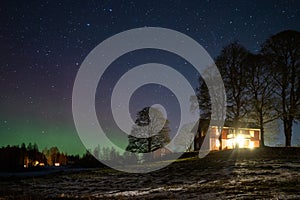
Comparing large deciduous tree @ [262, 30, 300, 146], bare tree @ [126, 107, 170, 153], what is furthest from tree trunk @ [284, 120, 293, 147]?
bare tree @ [126, 107, 170, 153]

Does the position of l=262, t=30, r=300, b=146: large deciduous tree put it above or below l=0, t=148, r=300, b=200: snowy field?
above

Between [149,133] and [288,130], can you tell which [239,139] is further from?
[149,133]

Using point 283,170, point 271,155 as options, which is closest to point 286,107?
point 271,155

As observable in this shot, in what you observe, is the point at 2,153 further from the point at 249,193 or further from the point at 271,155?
the point at 249,193

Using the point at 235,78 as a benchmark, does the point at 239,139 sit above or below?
below

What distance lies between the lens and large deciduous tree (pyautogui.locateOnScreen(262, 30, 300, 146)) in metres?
43.5

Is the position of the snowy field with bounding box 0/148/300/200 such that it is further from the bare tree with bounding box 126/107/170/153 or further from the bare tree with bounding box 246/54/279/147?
the bare tree with bounding box 126/107/170/153

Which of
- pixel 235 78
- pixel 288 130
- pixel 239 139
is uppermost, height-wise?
pixel 235 78

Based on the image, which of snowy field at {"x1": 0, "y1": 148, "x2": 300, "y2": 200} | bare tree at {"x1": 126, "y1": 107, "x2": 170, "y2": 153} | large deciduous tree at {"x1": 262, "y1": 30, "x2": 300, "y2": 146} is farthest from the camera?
bare tree at {"x1": 126, "y1": 107, "x2": 170, "y2": 153}

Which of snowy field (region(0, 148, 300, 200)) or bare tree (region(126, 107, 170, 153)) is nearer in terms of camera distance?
snowy field (region(0, 148, 300, 200))

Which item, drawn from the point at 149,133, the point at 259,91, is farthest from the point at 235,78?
the point at 149,133

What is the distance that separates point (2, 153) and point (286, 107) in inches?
4087

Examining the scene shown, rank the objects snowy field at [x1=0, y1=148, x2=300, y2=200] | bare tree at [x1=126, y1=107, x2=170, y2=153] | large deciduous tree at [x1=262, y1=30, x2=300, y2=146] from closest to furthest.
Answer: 1. snowy field at [x1=0, y1=148, x2=300, y2=200]
2. large deciduous tree at [x1=262, y1=30, x2=300, y2=146]
3. bare tree at [x1=126, y1=107, x2=170, y2=153]

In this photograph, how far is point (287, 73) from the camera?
43844mm
